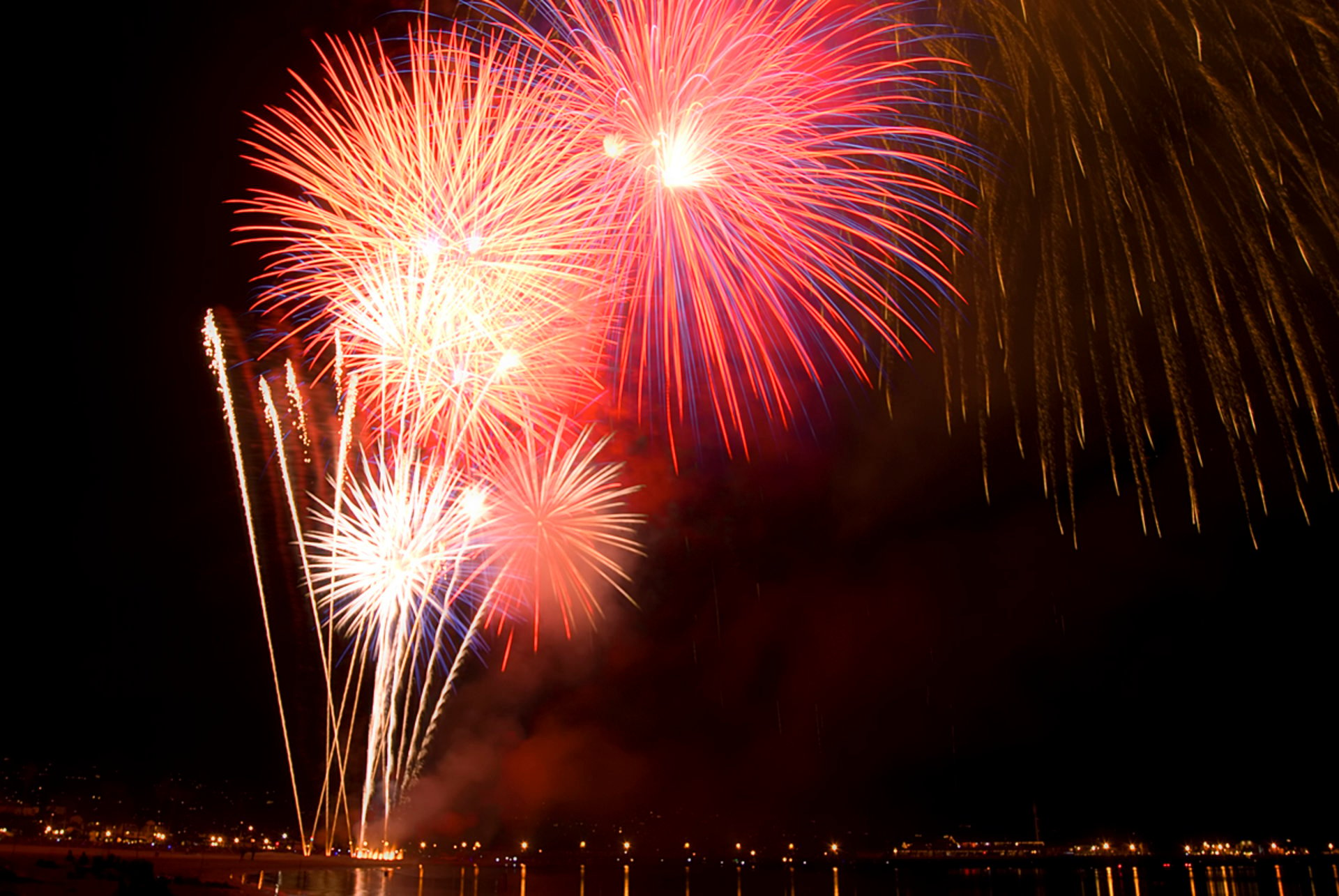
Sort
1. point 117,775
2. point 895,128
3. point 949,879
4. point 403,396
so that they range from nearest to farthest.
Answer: point 895,128 → point 403,396 → point 117,775 → point 949,879

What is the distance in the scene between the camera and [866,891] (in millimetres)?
68625

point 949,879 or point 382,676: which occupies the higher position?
point 382,676

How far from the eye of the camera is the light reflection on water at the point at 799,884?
46062 mm

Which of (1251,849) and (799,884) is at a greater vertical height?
(799,884)

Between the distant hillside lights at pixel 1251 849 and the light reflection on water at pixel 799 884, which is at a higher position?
the light reflection on water at pixel 799 884

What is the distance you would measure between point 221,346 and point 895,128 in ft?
39.1

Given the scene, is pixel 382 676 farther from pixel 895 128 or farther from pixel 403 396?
pixel 895 128

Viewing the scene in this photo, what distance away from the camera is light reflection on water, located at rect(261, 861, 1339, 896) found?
151 ft

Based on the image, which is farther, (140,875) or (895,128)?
(140,875)

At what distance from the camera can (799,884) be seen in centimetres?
8569

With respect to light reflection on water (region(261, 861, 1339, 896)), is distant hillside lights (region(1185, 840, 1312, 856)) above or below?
below

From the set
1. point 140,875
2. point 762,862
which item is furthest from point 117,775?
point 762,862

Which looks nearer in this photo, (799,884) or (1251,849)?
(799,884)

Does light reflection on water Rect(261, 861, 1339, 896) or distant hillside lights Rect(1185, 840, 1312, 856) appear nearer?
light reflection on water Rect(261, 861, 1339, 896)
